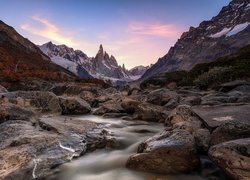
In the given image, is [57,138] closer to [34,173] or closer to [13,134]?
[13,134]

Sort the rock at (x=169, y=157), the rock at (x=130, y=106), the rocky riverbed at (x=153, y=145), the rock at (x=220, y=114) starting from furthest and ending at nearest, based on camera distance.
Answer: the rock at (x=130, y=106) < the rock at (x=220, y=114) < the rock at (x=169, y=157) < the rocky riverbed at (x=153, y=145)

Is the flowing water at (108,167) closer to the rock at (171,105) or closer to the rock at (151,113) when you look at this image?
the rock at (151,113)

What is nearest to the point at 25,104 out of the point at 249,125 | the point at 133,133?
the point at 133,133

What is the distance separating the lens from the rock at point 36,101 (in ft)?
57.8

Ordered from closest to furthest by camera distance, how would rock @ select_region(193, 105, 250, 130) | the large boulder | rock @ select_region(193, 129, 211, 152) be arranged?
rock @ select_region(193, 129, 211, 152), the large boulder, rock @ select_region(193, 105, 250, 130)

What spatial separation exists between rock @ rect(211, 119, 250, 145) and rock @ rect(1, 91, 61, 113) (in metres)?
11.6

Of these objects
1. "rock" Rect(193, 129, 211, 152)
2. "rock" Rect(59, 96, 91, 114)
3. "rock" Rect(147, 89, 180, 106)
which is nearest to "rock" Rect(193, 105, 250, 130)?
"rock" Rect(193, 129, 211, 152)

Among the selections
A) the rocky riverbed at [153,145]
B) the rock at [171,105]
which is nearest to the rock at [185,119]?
the rocky riverbed at [153,145]

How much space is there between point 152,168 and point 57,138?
3.46 m

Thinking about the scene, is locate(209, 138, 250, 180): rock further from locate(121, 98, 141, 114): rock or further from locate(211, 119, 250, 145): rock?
locate(121, 98, 141, 114): rock

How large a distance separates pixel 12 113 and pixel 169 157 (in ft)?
25.5

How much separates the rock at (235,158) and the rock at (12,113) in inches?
344

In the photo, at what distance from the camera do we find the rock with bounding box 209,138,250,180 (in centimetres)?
655

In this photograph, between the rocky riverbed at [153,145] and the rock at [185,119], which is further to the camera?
the rock at [185,119]
